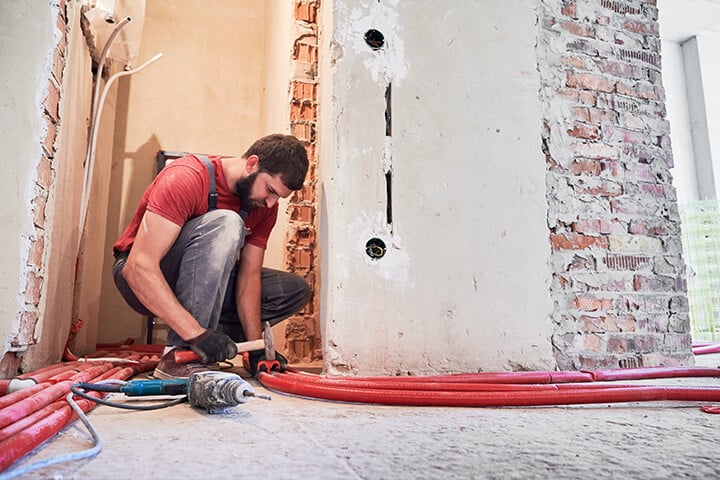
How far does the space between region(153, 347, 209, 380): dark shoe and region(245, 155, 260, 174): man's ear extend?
0.64m

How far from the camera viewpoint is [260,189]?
1767mm

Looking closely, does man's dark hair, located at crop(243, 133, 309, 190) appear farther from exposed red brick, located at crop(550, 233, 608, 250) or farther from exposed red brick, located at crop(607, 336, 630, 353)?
exposed red brick, located at crop(607, 336, 630, 353)

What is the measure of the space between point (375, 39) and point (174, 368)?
4.22ft

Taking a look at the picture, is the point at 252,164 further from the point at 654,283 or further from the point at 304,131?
the point at 654,283

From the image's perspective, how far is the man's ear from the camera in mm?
1743

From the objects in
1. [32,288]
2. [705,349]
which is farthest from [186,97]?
[705,349]

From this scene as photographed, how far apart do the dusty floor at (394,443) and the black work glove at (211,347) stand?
322mm

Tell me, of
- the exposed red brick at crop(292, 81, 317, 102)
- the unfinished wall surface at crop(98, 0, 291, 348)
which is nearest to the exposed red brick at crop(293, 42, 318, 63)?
the exposed red brick at crop(292, 81, 317, 102)

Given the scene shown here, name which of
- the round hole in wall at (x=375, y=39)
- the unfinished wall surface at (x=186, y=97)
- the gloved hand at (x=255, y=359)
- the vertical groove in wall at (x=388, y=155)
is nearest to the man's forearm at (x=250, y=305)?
the gloved hand at (x=255, y=359)

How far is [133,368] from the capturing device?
1760mm

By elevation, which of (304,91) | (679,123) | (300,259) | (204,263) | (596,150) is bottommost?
(204,263)

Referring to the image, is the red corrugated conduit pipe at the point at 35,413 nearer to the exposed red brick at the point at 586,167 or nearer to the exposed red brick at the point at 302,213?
the exposed red brick at the point at 302,213

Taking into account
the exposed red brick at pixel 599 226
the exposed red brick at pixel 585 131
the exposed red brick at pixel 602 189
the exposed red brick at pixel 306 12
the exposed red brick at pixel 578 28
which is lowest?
the exposed red brick at pixel 599 226

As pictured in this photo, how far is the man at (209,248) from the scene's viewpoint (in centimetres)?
153
